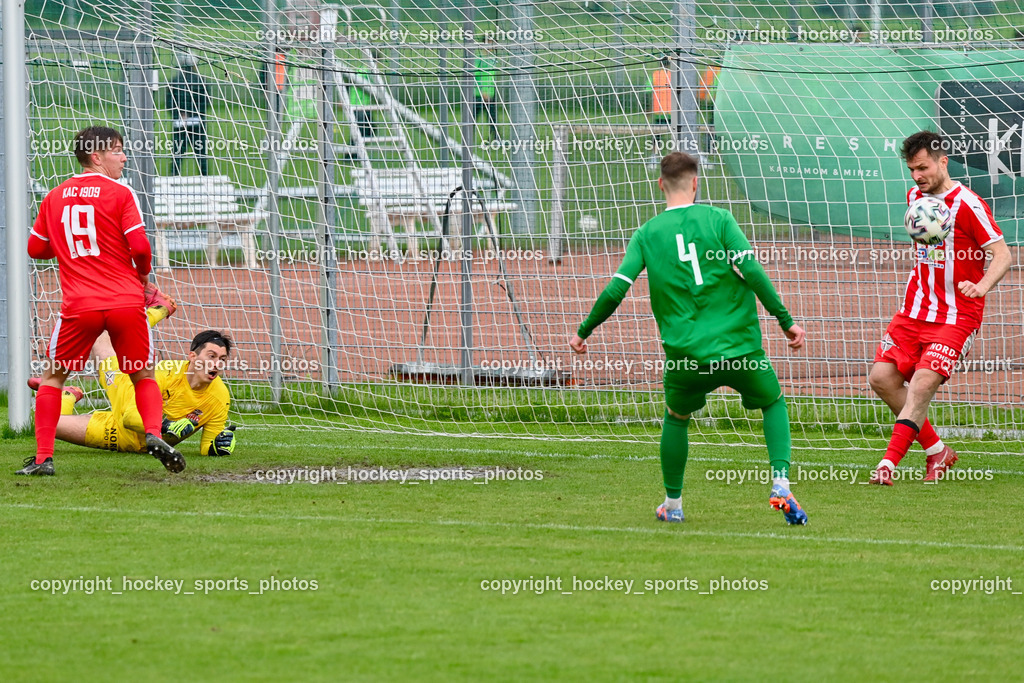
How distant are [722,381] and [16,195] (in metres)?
5.60

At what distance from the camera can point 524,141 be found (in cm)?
1127

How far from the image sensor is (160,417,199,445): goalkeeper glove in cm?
845

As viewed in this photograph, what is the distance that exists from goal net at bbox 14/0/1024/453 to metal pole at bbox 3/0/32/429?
1.31 metres

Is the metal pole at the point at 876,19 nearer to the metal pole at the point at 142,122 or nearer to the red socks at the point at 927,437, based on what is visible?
the red socks at the point at 927,437

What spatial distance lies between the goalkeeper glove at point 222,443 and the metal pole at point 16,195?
1618mm

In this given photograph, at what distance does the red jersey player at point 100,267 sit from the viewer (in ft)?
25.5

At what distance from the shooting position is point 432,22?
11430 millimetres

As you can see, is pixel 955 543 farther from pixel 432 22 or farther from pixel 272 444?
pixel 432 22

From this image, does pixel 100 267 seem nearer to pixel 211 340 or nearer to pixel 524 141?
pixel 211 340

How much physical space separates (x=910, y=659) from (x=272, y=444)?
6.20 metres

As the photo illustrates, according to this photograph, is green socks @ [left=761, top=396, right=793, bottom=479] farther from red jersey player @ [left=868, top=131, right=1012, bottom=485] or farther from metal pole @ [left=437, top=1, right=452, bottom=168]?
metal pole @ [left=437, top=1, right=452, bottom=168]

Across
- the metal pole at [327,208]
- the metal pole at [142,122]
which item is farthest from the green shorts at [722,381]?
the metal pole at [142,122]

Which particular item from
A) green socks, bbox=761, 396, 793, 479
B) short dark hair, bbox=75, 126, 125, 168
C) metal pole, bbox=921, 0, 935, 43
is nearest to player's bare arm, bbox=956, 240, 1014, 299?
green socks, bbox=761, 396, 793, 479

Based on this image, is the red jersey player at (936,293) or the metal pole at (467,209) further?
the metal pole at (467,209)
